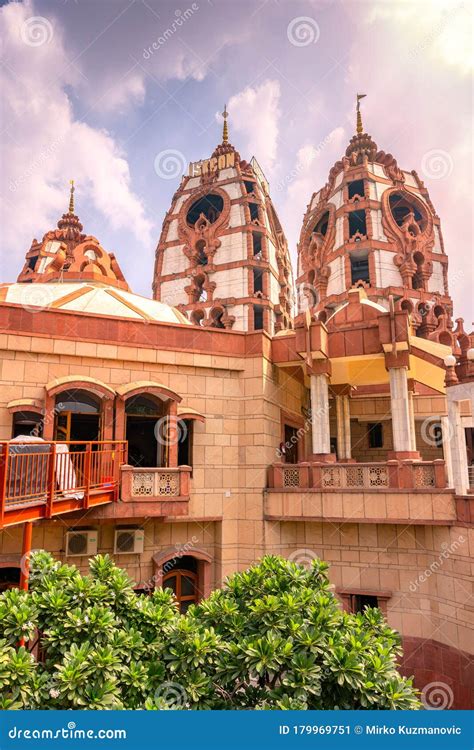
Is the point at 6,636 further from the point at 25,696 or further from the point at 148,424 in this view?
the point at 148,424

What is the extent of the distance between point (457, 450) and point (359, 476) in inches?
88.1

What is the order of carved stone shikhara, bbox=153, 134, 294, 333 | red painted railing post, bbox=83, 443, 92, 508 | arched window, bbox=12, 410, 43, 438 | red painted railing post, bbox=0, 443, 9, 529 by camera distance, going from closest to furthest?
red painted railing post, bbox=0, 443, 9, 529
red painted railing post, bbox=83, 443, 92, 508
arched window, bbox=12, 410, 43, 438
carved stone shikhara, bbox=153, 134, 294, 333

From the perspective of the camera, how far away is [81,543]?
10.2 metres

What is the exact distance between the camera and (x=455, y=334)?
20.5 metres

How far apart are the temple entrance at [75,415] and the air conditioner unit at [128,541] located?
2.21 m

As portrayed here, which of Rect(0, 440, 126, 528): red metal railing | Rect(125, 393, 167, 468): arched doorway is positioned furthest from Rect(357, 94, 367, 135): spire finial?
Rect(0, 440, 126, 528): red metal railing

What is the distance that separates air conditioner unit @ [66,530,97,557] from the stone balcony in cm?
406

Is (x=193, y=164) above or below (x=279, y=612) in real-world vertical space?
above

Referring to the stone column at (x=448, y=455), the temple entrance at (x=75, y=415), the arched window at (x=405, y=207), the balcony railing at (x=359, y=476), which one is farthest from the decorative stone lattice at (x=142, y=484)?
the arched window at (x=405, y=207)

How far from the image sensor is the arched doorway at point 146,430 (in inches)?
447

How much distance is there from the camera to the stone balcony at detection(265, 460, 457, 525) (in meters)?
10.2

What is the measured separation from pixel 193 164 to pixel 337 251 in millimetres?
15262

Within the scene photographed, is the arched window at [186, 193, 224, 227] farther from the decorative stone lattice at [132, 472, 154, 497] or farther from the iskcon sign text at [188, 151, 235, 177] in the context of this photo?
the decorative stone lattice at [132, 472, 154, 497]

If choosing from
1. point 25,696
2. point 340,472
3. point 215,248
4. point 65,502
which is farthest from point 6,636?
point 215,248
